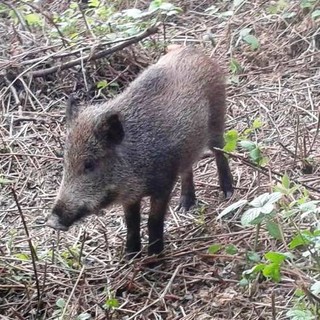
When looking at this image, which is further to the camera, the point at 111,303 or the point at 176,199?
the point at 176,199

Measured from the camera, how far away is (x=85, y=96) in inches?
289

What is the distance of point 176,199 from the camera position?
19.7 feet

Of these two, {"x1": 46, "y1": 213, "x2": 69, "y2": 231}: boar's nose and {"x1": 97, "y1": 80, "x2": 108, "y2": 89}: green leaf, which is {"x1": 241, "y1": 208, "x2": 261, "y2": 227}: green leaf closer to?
{"x1": 46, "y1": 213, "x2": 69, "y2": 231}: boar's nose

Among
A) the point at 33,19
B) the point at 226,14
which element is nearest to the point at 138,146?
the point at 226,14

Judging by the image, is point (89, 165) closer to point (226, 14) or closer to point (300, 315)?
point (300, 315)

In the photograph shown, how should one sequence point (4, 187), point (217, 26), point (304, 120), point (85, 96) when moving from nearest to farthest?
point (4, 187)
point (304, 120)
point (85, 96)
point (217, 26)

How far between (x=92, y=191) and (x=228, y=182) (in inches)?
50.0

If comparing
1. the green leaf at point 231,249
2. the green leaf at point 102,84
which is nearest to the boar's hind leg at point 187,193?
the green leaf at point 231,249

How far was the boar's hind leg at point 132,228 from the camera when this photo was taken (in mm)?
5121

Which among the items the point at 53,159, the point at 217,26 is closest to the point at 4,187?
the point at 53,159

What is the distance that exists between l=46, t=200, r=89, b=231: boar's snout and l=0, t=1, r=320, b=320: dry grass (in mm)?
179

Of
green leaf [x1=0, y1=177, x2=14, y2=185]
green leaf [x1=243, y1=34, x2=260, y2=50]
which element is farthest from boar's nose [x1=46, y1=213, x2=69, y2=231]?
green leaf [x1=243, y1=34, x2=260, y2=50]

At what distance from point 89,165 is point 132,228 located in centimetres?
50

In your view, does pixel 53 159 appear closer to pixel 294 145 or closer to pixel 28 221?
pixel 28 221
